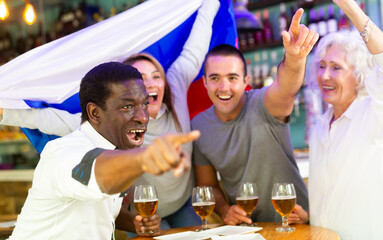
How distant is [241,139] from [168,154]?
1.46m

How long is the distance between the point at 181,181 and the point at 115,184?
4.27 feet

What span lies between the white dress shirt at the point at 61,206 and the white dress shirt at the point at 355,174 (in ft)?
3.31

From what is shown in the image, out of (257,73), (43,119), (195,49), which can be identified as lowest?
(43,119)

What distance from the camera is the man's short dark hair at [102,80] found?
1395mm

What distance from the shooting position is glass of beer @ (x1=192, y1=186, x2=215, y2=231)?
1842mm

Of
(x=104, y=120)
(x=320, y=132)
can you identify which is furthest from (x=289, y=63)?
(x=104, y=120)

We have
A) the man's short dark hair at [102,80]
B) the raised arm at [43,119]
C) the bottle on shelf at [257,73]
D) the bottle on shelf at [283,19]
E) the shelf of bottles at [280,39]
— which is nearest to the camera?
the man's short dark hair at [102,80]

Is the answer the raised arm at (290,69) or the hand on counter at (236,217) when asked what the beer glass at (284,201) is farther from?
the raised arm at (290,69)

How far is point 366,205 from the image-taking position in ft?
6.23

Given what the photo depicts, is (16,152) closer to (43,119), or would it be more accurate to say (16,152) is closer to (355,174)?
(43,119)

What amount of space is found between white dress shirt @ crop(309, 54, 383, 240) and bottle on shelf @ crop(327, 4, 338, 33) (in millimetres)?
2657

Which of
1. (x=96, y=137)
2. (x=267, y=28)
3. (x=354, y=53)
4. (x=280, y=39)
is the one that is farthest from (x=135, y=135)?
(x=267, y=28)

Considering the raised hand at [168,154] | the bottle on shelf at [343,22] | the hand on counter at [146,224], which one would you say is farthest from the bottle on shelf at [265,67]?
the raised hand at [168,154]

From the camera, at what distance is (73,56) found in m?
1.94
